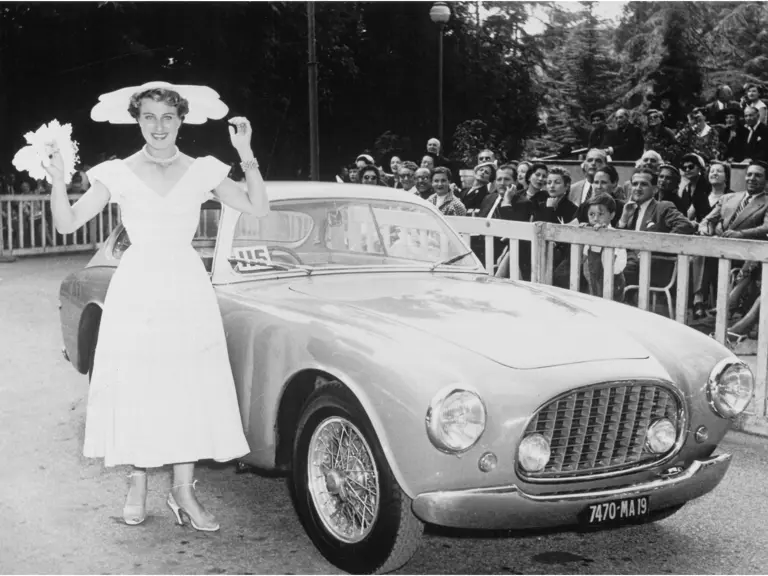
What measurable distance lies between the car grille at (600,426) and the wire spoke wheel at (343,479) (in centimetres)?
65

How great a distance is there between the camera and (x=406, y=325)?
172 inches

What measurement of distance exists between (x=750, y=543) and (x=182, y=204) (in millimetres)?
3009

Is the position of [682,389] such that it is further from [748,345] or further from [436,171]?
[436,171]

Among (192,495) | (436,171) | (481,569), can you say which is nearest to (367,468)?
(481,569)

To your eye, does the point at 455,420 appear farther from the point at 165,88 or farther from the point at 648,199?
the point at 648,199

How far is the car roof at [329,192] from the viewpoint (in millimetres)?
5664

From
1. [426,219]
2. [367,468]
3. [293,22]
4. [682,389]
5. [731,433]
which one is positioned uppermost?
[293,22]

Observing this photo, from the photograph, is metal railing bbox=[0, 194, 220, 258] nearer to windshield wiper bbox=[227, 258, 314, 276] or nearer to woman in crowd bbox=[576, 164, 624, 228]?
woman in crowd bbox=[576, 164, 624, 228]

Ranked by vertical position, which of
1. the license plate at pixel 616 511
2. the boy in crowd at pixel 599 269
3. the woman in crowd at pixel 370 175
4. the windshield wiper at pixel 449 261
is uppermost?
the woman in crowd at pixel 370 175

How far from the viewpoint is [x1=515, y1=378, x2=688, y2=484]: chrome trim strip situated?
3.98 meters

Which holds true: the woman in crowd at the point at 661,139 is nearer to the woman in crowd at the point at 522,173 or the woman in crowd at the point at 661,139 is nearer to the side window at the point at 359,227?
the woman in crowd at the point at 522,173

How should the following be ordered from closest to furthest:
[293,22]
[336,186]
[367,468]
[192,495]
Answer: [367,468] → [192,495] → [336,186] → [293,22]

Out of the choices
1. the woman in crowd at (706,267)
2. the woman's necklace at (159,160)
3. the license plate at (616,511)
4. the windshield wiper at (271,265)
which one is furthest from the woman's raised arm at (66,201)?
the woman in crowd at (706,267)

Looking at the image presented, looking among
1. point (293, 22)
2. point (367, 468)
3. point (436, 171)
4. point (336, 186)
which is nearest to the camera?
point (367, 468)
